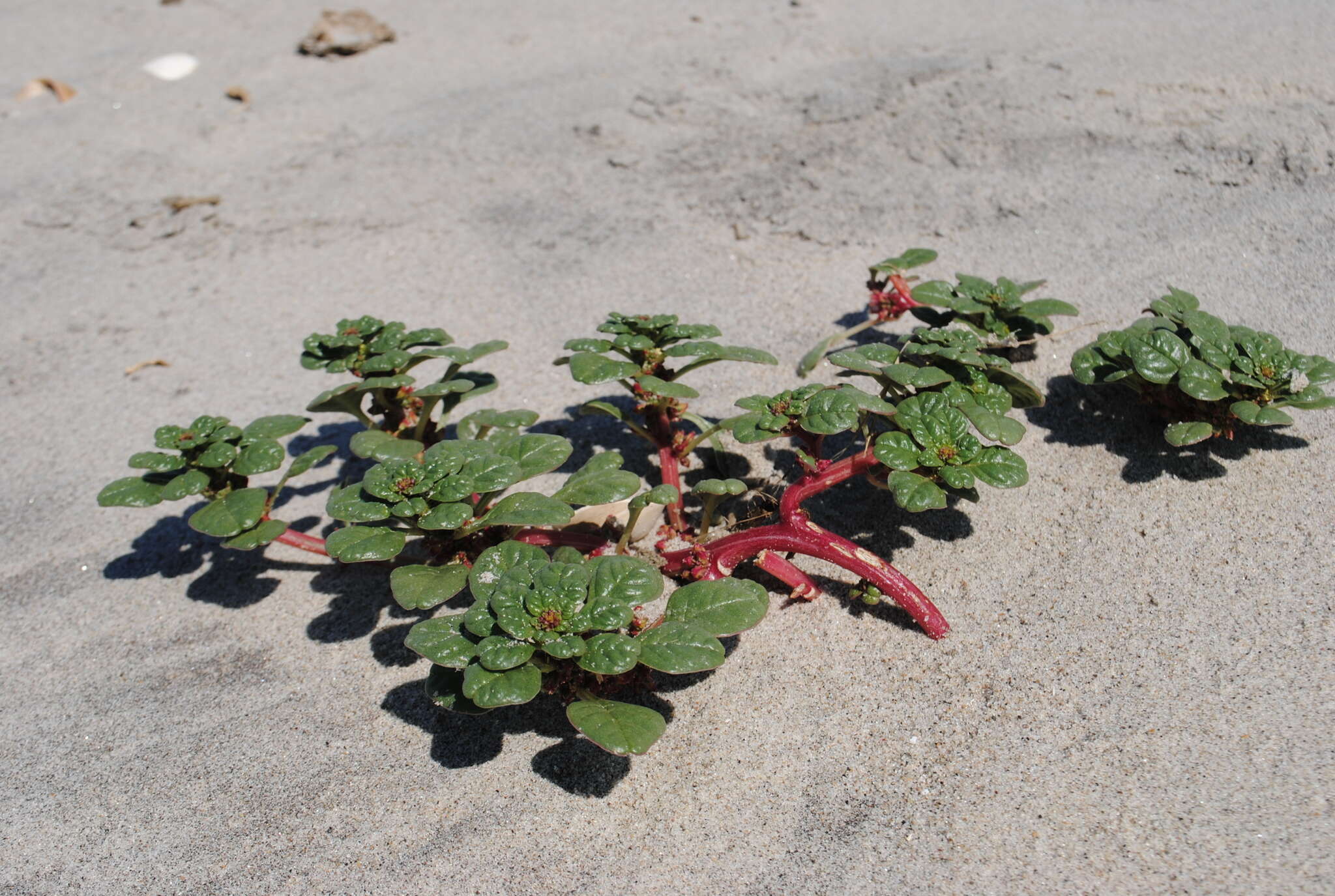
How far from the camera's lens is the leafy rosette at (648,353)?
2.57 m

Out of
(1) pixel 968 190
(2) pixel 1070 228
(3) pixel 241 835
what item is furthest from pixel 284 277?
(2) pixel 1070 228

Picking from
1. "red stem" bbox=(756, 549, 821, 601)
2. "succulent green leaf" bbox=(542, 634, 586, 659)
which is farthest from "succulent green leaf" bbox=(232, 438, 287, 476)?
"red stem" bbox=(756, 549, 821, 601)

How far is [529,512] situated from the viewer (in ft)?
7.44

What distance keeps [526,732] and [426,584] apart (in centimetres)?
47

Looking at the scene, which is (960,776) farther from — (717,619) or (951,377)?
(951,377)

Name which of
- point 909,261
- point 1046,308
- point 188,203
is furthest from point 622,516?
point 188,203

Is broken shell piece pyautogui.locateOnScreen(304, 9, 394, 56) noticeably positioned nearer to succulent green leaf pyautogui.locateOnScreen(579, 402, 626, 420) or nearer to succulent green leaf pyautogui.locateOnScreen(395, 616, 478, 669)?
succulent green leaf pyautogui.locateOnScreen(579, 402, 626, 420)

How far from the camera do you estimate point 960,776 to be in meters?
2.14

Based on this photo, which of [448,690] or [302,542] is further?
[302,542]

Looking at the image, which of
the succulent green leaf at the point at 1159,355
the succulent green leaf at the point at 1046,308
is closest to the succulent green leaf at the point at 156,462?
the succulent green leaf at the point at 1046,308

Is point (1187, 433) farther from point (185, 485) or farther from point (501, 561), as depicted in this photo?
point (185, 485)

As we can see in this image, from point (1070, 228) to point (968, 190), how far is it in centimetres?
51

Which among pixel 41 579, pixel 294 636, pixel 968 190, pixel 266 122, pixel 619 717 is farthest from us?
pixel 266 122

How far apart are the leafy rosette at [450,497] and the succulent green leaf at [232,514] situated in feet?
0.80
